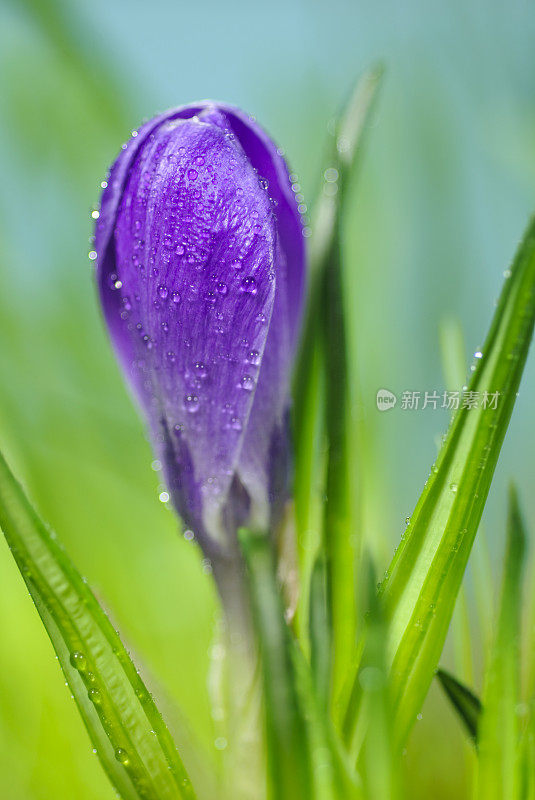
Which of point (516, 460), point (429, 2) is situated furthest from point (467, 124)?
point (516, 460)

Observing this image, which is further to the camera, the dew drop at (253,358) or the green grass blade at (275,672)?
the dew drop at (253,358)

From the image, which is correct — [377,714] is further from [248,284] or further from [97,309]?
[97,309]

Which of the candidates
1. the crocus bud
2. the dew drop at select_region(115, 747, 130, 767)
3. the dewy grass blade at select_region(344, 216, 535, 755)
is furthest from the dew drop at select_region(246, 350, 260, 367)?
the dew drop at select_region(115, 747, 130, 767)

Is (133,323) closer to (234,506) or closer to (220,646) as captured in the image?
(234,506)

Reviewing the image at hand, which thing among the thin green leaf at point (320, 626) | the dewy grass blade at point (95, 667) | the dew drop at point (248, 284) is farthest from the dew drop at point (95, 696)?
the dew drop at point (248, 284)

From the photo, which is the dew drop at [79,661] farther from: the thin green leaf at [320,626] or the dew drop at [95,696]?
the thin green leaf at [320,626]

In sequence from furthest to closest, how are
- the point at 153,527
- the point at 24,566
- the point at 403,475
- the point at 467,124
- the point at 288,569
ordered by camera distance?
the point at 467,124
the point at 403,475
the point at 153,527
the point at 288,569
the point at 24,566

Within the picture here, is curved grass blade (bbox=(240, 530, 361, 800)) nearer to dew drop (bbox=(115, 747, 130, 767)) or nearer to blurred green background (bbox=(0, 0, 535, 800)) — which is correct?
dew drop (bbox=(115, 747, 130, 767))
